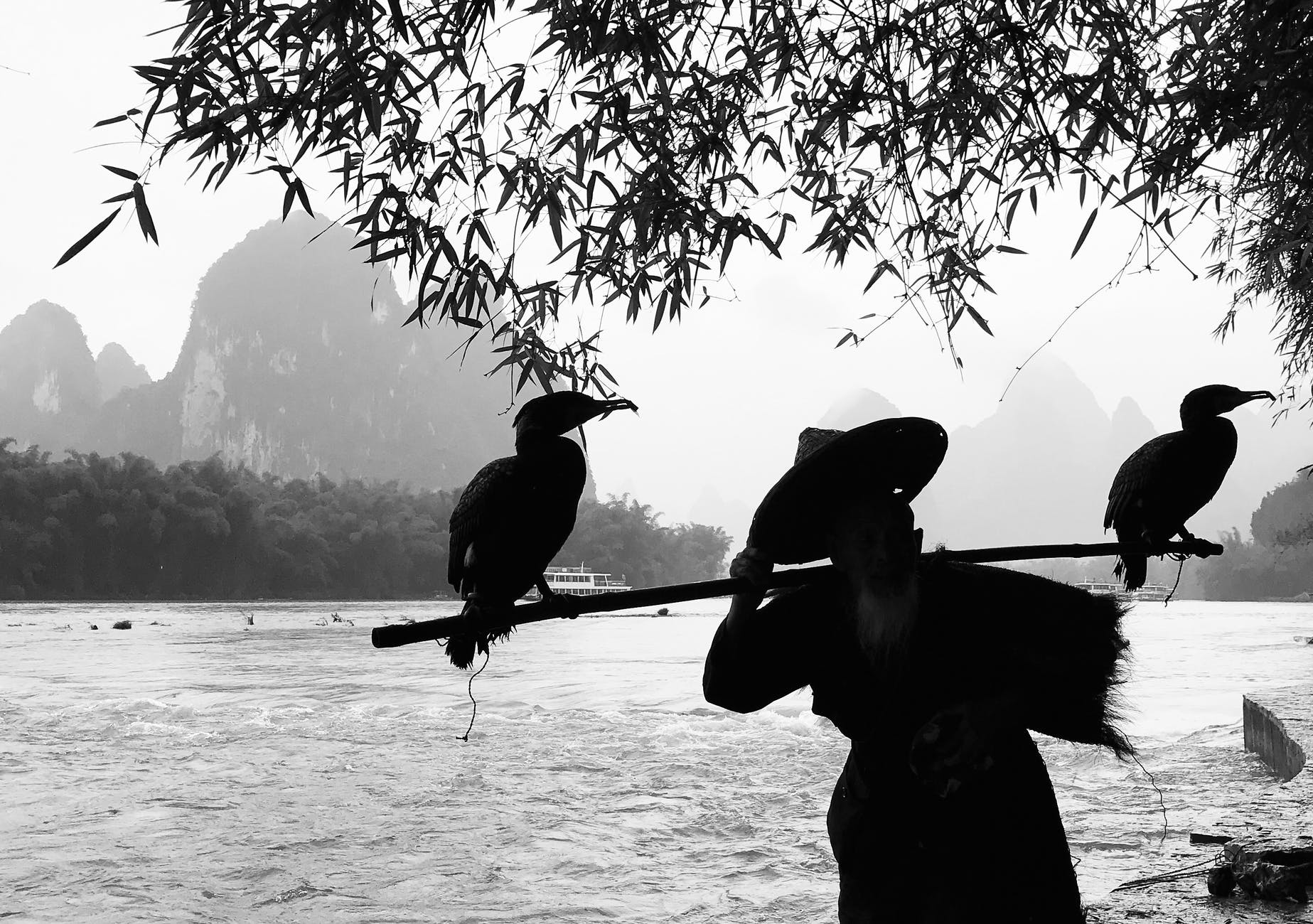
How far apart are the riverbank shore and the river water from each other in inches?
6.3

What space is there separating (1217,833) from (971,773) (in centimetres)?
410

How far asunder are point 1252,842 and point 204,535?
195 ft

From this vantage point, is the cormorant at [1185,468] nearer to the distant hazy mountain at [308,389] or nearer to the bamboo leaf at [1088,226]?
the bamboo leaf at [1088,226]

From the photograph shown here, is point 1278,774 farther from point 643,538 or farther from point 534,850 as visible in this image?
point 643,538

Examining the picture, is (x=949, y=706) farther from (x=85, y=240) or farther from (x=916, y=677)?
(x=85, y=240)

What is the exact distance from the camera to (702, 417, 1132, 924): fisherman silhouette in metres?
2.13

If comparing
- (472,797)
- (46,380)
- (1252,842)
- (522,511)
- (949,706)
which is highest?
(46,380)

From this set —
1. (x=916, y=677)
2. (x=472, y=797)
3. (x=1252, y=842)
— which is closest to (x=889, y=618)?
(x=916, y=677)

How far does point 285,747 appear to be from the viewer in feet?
38.7

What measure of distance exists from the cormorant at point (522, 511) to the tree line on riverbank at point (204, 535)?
5293 centimetres

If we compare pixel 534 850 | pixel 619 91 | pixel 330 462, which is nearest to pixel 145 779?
pixel 534 850

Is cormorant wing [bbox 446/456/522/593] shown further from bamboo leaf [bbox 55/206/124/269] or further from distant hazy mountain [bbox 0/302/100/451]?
distant hazy mountain [bbox 0/302/100/451]

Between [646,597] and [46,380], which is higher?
[46,380]

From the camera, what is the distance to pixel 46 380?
135375 millimetres
